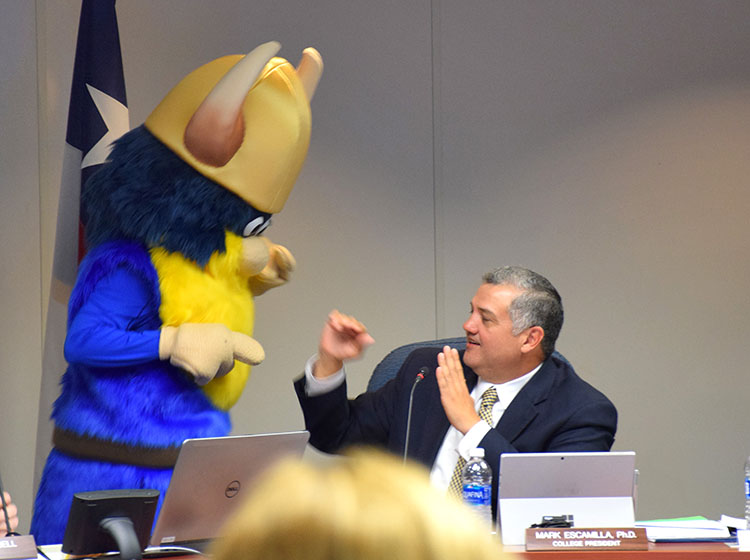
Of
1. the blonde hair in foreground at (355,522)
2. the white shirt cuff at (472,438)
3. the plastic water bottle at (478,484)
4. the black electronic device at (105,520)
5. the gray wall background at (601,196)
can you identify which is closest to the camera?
the blonde hair in foreground at (355,522)

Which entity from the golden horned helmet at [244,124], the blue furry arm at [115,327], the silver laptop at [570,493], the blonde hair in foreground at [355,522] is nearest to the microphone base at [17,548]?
the blue furry arm at [115,327]

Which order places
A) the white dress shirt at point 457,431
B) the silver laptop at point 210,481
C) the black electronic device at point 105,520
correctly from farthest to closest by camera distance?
the white dress shirt at point 457,431
the silver laptop at point 210,481
the black electronic device at point 105,520

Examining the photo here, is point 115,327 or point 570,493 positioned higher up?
point 115,327

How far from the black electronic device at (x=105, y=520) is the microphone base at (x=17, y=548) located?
19cm

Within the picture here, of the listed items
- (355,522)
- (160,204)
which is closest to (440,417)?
(160,204)

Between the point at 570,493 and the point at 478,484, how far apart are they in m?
0.24

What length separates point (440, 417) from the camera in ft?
9.13

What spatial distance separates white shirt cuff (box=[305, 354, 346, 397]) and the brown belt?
1.38ft

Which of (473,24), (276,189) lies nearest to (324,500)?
(276,189)

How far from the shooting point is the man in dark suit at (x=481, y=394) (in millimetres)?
2631

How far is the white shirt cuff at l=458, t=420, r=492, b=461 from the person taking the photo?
8.23 feet

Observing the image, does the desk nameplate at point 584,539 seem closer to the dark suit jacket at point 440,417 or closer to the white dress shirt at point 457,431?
the dark suit jacket at point 440,417

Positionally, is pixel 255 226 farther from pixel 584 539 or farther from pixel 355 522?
pixel 355 522

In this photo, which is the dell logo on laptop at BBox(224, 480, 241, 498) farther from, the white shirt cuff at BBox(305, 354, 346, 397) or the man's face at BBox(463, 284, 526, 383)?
Answer: the man's face at BBox(463, 284, 526, 383)
